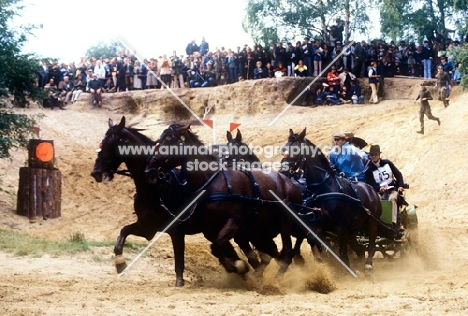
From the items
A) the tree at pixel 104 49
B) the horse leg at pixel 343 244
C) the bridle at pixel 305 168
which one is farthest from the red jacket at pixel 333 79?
the tree at pixel 104 49

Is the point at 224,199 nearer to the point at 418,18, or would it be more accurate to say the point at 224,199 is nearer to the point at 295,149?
the point at 295,149

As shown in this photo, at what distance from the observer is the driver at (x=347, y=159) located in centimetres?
1347

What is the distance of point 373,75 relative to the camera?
96.1 ft

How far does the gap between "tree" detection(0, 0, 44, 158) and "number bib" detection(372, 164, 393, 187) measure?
8685 millimetres

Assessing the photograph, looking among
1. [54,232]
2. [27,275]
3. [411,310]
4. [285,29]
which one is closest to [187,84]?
[285,29]

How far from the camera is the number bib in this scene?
1391 centimetres

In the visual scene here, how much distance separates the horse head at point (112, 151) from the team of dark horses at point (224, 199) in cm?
1

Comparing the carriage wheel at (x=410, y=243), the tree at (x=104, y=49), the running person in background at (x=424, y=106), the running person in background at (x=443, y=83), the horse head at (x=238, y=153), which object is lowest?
the carriage wheel at (x=410, y=243)

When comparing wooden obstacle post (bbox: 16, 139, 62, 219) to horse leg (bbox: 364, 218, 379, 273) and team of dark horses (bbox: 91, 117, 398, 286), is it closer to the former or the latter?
team of dark horses (bbox: 91, 117, 398, 286)

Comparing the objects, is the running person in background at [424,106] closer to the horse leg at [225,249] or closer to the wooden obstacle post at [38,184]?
the wooden obstacle post at [38,184]

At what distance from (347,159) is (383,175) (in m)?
0.84

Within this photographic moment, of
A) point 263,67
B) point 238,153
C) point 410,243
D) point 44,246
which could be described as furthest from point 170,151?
point 263,67

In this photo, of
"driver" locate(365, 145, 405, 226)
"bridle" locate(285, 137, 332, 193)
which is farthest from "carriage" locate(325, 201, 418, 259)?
"bridle" locate(285, 137, 332, 193)

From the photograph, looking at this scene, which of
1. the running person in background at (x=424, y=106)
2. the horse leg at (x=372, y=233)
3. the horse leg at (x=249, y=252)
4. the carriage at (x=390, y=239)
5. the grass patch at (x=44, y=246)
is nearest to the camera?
the horse leg at (x=249, y=252)
